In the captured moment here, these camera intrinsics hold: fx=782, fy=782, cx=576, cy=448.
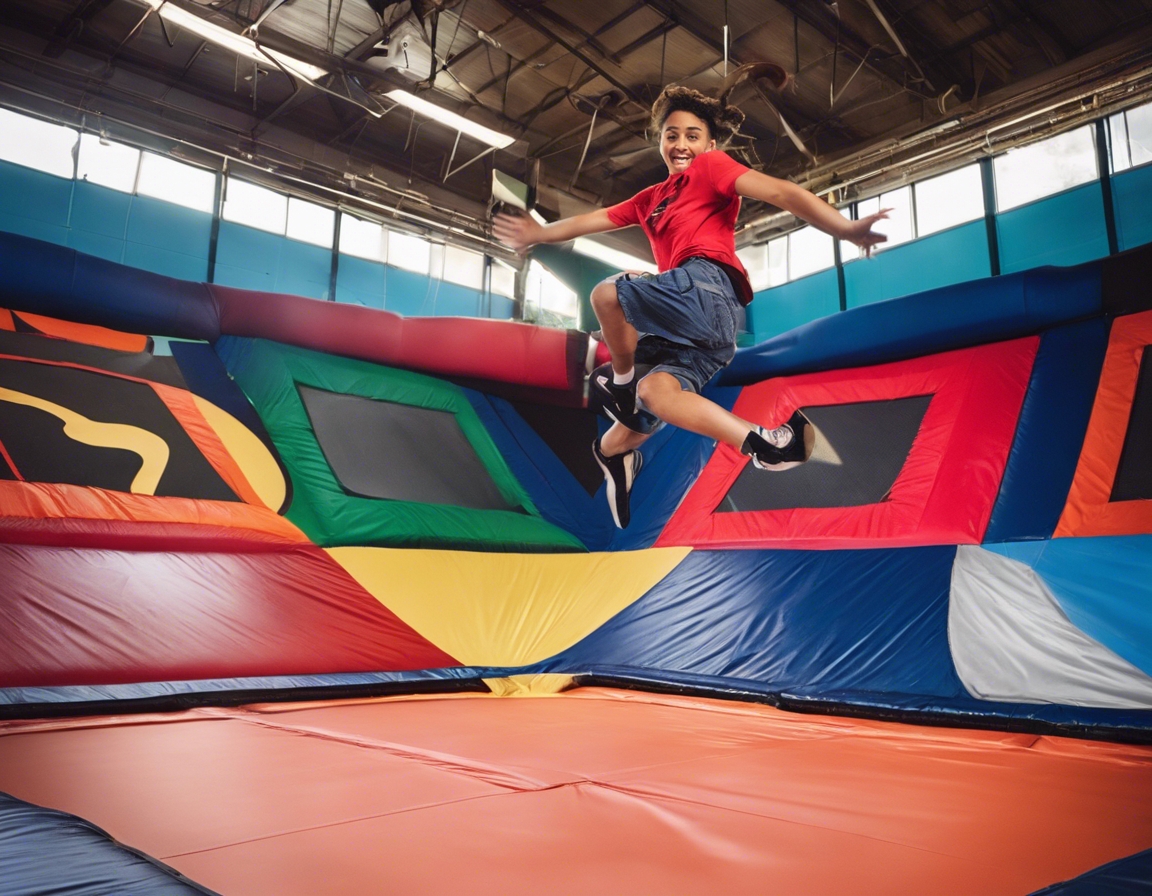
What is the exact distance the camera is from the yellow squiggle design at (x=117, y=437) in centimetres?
247

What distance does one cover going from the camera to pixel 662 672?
102 inches

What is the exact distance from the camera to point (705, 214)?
1.85m

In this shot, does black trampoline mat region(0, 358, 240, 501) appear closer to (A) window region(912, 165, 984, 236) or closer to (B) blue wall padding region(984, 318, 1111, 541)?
(B) blue wall padding region(984, 318, 1111, 541)

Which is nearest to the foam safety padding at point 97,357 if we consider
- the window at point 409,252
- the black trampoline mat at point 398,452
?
the black trampoline mat at point 398,452

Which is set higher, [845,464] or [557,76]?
[557,76]

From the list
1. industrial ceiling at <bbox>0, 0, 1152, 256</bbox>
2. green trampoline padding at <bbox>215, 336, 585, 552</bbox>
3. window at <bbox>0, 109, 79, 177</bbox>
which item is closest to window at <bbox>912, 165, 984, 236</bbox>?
industrial ceiling at <bbox>0, 0, 1152, 256</bbox>

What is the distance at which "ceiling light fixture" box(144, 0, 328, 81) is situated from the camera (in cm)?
513

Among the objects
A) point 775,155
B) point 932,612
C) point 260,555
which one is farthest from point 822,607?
point 775,155

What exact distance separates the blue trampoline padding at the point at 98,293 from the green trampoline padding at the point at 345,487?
0.19 m

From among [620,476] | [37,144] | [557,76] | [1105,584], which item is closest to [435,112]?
[557,76]

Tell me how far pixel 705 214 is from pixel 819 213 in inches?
13.6

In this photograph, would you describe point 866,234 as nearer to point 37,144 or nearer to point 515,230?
point 515,230

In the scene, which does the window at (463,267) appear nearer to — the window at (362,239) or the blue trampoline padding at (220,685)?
the window at (362,239)

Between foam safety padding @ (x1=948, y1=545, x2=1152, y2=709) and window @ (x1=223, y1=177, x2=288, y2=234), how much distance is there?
23.7ft
